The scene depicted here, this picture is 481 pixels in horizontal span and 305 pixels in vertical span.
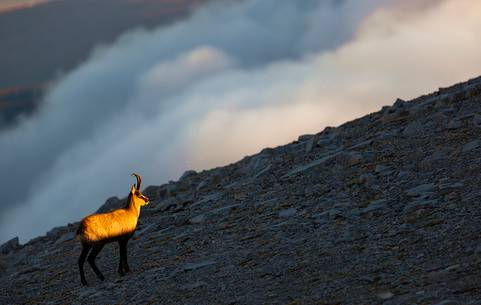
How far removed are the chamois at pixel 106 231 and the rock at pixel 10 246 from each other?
877 centimetres

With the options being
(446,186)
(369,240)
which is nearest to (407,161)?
(446,186)

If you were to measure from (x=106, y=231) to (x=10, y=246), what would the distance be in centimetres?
995

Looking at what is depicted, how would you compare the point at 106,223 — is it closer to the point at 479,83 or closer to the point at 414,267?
the point at 414,267

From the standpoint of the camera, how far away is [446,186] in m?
15.4

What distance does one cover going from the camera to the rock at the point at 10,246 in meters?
24.0

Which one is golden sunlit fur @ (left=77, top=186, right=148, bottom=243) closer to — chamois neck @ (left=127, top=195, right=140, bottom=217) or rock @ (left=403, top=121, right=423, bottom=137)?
chamois neck @ (left=127, top=195, right=140, bottom=217)

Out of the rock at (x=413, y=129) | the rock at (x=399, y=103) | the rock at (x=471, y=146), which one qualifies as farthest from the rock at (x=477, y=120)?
the rock at (x=399, y=103)

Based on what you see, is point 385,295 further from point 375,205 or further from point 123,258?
point 123,258

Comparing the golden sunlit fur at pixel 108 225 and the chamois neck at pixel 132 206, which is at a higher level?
the chamois neck at pixel 132 206

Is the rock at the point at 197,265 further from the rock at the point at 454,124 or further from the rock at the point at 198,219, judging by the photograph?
the rock at the point at 454,124

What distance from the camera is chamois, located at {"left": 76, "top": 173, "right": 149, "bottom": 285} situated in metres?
15.2

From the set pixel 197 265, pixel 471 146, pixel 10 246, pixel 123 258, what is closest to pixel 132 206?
pixel 123 258

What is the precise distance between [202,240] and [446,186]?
552cm

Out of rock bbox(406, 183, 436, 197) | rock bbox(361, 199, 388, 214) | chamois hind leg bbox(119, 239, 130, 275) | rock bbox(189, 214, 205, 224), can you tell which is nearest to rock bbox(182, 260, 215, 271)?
chamois hind leg bbox(119, 239, 130, 275)
